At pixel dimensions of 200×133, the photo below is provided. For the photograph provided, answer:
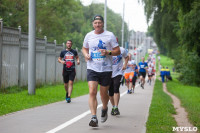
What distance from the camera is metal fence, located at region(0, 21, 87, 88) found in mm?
15062

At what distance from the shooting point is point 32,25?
1470 centimetres

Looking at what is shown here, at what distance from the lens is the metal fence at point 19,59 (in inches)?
593

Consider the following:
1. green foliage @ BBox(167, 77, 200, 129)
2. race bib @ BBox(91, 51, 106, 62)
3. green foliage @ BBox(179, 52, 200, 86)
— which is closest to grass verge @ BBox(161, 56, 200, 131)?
green foliage @ BBox(167, 77, 200, 129)

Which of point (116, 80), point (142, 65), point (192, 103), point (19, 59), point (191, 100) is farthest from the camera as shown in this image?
point (142, 65)

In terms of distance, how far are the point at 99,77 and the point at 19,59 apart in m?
9.44

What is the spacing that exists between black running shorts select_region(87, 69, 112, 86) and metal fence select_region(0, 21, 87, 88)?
24.6 feet

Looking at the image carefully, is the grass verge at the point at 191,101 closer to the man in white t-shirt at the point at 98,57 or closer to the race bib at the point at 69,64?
the man in white t-shirt at the point at 98,57

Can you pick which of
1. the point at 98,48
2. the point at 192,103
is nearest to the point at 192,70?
the point at 192,103

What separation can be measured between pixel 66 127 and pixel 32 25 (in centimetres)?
749

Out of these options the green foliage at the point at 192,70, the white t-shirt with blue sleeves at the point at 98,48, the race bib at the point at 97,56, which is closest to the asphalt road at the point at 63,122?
the white t-shirt with blue sleeves at the point at 98,48

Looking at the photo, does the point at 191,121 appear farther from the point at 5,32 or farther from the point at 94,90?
the point at 5,32

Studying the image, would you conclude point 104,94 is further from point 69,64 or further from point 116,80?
point 69,64

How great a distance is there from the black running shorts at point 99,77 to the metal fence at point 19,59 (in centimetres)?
750

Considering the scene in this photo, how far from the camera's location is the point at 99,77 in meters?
8.02
